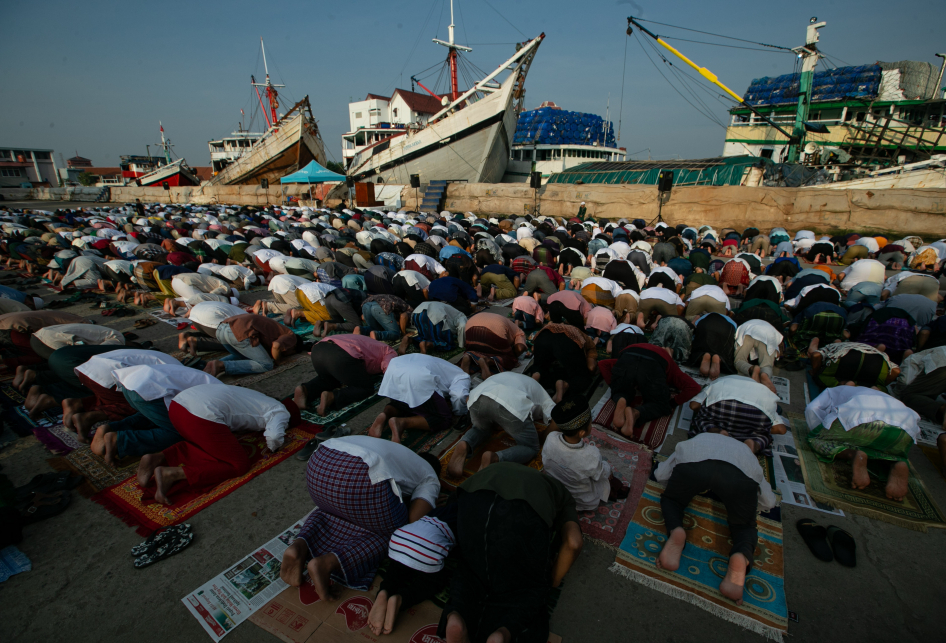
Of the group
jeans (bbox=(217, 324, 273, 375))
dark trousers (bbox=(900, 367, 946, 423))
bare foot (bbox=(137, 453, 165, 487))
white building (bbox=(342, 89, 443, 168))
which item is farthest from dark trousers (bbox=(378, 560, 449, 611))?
white building (bbox=(342, 89, 443, 168))

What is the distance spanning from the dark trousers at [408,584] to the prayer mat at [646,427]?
210 centimetres

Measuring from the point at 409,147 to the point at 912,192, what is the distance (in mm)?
22377

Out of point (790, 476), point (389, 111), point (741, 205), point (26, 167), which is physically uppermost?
point (389, 111)

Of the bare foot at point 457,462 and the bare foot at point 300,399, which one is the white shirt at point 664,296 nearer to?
the bare foot at point 457,462

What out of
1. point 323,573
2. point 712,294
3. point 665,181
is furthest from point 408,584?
point 665,181

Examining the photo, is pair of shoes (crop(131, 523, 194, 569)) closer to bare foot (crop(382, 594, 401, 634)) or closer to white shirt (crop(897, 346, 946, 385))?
bare foot (crop(382, 594, 401, 634))

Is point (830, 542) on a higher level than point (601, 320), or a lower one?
lower

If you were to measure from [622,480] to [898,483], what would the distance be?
69.5 inches

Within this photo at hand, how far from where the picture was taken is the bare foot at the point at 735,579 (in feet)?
7.01

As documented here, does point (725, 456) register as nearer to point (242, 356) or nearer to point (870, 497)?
point (870, 497)

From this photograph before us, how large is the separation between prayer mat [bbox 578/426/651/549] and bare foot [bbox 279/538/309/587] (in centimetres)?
164

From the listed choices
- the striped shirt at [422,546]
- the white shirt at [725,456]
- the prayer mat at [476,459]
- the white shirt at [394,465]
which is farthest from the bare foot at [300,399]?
the white shirt at [725,456]

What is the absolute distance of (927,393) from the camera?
3.78m

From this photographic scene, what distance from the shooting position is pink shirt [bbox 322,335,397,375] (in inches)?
161
